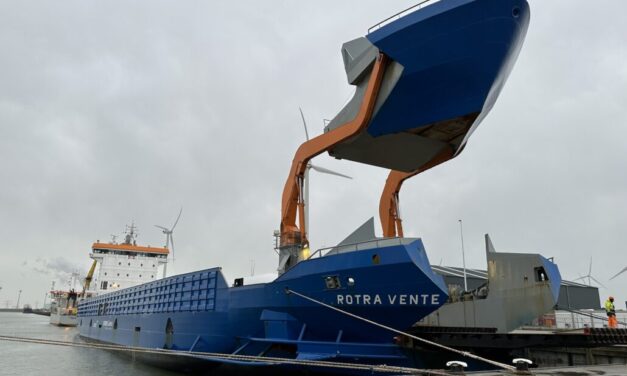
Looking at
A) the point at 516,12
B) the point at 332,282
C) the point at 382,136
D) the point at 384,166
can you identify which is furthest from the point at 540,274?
the point at 516,12

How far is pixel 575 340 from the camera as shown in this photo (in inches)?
550

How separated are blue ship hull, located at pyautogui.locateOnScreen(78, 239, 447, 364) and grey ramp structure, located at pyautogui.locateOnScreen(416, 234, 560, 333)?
709 centimetres

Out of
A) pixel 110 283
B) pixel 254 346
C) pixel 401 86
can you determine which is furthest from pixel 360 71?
pixel 110 283

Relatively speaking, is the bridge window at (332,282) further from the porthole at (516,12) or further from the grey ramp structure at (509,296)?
the grey ramp structure at (509,296)

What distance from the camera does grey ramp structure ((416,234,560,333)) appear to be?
1559cm

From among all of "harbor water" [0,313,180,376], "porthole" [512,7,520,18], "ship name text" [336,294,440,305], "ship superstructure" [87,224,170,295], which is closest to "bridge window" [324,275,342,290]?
"ship name text" [336,294,440,305]

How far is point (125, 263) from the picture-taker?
120ft

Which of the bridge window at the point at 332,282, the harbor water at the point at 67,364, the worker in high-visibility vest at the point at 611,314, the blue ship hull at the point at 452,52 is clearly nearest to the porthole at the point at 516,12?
the blue ship hull at the point at 452,52

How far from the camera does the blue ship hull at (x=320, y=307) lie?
10.7 metres

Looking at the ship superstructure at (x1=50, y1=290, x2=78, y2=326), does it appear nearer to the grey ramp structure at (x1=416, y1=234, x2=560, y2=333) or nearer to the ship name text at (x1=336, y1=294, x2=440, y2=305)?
the grey ramp structure at (x1=416, y1=234, x2=560, y2=333)

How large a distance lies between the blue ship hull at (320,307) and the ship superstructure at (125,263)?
2248cm

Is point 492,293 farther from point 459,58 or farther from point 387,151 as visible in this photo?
point 459,58

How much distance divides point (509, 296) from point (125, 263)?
31.8 meters

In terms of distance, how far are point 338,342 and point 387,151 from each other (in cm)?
654
